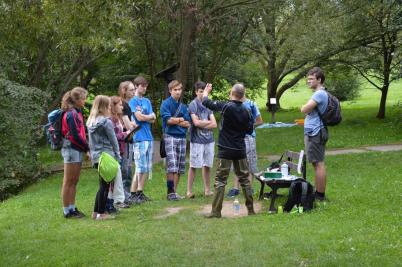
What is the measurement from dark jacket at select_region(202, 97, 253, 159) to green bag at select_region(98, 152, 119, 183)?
1352mm

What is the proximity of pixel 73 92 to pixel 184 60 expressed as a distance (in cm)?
795

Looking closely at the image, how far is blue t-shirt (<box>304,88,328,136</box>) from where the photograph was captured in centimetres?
825

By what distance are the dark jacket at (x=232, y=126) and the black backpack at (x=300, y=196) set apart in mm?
835

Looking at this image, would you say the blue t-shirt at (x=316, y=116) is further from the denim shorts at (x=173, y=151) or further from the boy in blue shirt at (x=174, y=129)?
the denim shorts at (x=173, y=151)

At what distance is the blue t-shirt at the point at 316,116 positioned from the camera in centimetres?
825

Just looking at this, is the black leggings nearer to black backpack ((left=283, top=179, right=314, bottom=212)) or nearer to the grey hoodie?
the grey hoodie

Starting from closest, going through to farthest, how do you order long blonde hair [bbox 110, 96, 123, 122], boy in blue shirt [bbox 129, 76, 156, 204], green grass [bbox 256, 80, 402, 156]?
long blonde hair [bbox 110, 96, 123, 122] < boy in blue shirt [bbox 129, 76, 156, 204] < green grass [bbox 256, 80, 402, 156]

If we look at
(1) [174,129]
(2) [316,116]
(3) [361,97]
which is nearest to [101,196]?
(1) [174,129]

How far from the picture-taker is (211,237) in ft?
22.0

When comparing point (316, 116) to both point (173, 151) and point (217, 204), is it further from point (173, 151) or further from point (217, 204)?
point (173, 151)

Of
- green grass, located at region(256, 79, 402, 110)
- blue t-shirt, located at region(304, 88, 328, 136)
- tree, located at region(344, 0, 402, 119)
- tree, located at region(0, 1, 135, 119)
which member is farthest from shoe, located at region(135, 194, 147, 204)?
green grass, located at region(256, 79, 402, 110)

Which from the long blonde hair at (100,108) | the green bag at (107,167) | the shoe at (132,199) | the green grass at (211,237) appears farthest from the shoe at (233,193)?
the long blonde hair at (100,108)

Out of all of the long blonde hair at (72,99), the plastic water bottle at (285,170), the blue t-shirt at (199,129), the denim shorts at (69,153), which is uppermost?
the long blonde hair at (72,99)

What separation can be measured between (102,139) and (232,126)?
1.71m
